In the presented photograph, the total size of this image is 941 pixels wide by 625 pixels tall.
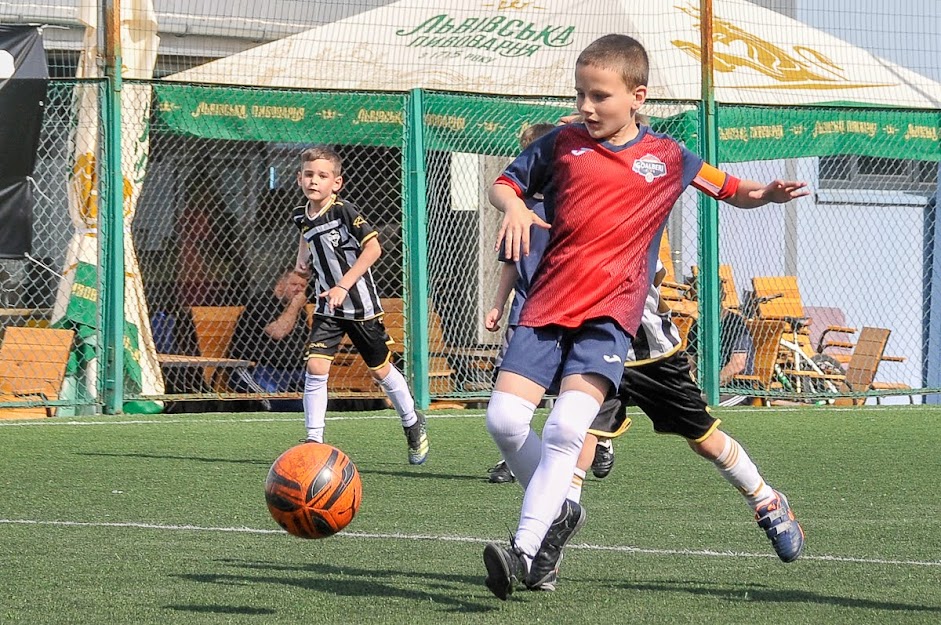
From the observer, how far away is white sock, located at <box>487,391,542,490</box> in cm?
461

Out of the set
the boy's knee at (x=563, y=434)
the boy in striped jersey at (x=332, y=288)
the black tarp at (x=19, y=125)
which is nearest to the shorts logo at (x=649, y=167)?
the boy's knee at (x=563, y=434)

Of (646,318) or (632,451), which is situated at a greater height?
(646,318)

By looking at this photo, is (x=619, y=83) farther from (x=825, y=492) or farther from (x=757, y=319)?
(x=757, y=319)

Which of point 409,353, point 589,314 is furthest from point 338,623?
point 409,353

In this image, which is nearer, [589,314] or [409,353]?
[589,314]

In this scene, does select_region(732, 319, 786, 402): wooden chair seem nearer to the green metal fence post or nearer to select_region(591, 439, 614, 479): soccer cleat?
the green metal fence post

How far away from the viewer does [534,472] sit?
4695 millimetres

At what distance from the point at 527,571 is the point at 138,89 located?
364 inches

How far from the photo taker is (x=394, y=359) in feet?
43.7

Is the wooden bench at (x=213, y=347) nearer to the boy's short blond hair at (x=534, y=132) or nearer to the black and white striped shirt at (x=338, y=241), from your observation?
the black and white striped shirt at (x=338, y=241)

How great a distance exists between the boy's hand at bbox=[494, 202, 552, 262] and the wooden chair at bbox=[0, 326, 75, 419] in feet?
27.6

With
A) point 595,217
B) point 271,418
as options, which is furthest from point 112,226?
point 595,217

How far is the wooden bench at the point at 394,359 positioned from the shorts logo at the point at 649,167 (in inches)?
327

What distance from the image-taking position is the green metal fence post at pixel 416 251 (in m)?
12.8
